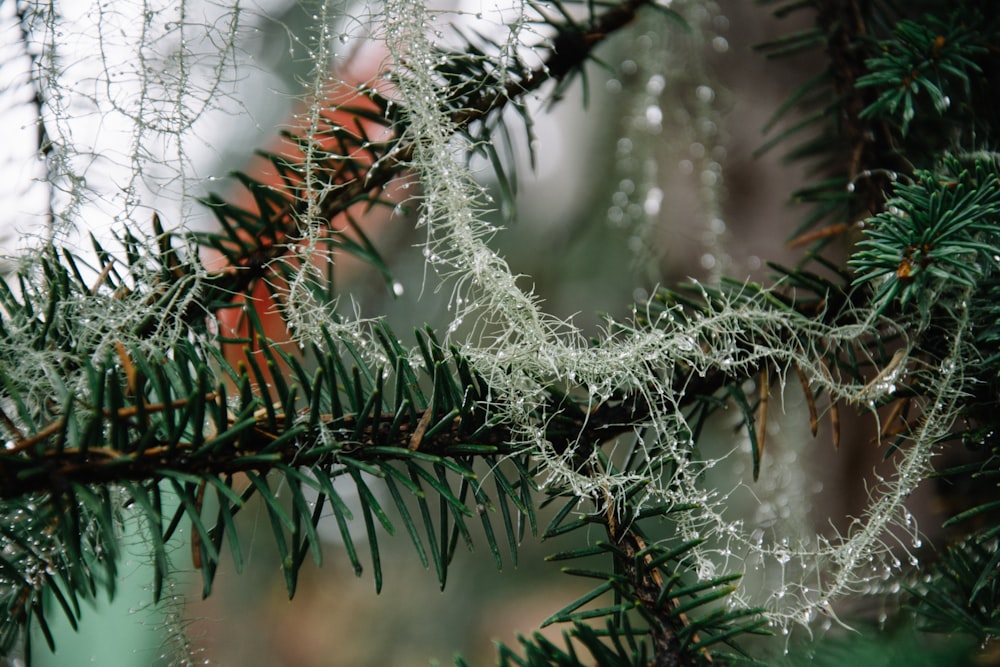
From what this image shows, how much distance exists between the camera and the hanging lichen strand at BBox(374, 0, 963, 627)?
20cm

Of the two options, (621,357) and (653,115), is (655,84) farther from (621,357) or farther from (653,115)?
(621,357)

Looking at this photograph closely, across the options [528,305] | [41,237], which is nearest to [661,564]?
[528,305]

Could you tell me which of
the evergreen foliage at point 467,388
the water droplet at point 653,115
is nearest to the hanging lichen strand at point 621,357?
the evergreen foliage at point 467,388

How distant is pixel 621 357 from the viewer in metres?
0.21

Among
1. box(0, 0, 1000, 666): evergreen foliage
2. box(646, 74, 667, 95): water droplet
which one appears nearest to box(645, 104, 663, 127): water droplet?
box(646, 74, 667, 95): water droplet

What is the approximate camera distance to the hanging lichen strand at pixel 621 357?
20cm

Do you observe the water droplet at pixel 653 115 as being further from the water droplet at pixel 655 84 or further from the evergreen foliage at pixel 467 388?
the evergreen foliage at pixel 467 388

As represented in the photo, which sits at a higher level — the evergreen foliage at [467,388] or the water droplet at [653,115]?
the water droplet at [653,115]

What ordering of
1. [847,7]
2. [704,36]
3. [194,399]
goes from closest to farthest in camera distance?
[194,399] < [847,7] < [704,36]

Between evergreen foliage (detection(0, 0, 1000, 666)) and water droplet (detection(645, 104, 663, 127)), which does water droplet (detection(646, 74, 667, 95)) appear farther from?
evergreen foliage (detection(0, 0, 1000, 666))

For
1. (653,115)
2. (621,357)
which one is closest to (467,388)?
(621,357)

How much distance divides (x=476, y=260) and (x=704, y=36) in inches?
14.9

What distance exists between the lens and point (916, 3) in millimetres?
358

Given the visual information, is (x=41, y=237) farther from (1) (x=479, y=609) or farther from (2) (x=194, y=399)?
(1) (x=479, y=609)
